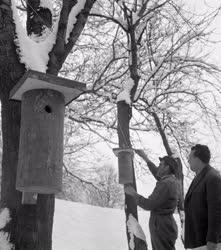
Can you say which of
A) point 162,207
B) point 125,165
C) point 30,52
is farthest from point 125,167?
point 30,52

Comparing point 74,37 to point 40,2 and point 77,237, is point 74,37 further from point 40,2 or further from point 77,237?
point 77,237

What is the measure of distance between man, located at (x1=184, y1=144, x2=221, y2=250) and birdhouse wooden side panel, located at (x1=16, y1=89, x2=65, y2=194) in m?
1.15

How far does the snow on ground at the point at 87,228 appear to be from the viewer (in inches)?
351

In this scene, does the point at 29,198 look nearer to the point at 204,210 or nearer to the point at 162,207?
the point at 204,210

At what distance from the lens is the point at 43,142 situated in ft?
10.9

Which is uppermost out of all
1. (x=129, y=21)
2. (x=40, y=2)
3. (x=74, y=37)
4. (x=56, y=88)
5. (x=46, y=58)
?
(x=129, y=21)

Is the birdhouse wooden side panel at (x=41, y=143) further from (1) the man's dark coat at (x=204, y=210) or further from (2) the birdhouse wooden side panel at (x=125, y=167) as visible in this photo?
(2) the birdhouse wooden side panel at (x=125, y=167)

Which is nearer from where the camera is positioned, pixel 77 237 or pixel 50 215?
pixel 50 215

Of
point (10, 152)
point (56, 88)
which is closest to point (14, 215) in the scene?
point (10, 152)

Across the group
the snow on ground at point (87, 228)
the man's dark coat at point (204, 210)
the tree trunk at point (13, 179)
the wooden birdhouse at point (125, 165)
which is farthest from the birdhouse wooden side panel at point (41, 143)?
the snow on ground at point (87, 228)

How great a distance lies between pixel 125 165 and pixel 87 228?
528cm

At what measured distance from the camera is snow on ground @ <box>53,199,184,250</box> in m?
8.91

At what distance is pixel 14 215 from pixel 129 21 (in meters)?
3.95

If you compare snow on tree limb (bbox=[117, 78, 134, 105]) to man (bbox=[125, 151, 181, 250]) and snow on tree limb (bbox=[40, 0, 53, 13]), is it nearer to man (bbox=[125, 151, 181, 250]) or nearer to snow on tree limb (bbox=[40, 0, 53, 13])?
man (bbox=[125, 151, 181, 250])
